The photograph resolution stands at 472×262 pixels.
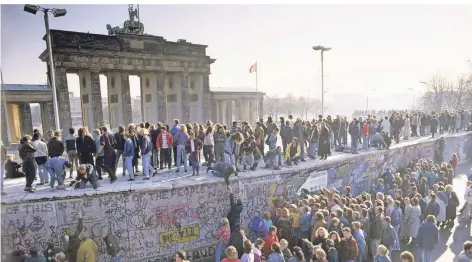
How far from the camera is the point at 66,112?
24578 millimetres

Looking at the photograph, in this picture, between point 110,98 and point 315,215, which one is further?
point 110,98

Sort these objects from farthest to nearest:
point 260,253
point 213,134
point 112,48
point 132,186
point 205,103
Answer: point 205,103
point 112,48
point 213,134
point 132,186
point 260,253

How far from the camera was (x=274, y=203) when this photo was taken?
36.4 feet

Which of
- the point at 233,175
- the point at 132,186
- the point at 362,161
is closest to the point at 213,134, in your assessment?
the point at 233,175

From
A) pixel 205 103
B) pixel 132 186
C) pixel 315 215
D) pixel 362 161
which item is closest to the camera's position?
pixel 315 215

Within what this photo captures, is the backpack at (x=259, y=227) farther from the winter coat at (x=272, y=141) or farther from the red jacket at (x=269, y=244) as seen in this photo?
the winter coat at (x=272, y=141)

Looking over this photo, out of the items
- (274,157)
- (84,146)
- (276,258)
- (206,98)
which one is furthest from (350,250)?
(206,98)

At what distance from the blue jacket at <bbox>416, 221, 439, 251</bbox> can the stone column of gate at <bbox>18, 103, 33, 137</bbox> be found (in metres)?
25.7

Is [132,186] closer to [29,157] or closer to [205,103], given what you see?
[29,157]

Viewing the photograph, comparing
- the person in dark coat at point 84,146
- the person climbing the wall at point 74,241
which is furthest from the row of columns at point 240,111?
the person climbing the wall at point 74,241

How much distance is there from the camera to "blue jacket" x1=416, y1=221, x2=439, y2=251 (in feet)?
27.5

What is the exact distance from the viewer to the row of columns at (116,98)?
80.9ft

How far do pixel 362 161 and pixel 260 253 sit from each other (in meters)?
10.5

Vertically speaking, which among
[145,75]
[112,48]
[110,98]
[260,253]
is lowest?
[260,253]
